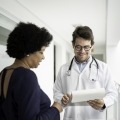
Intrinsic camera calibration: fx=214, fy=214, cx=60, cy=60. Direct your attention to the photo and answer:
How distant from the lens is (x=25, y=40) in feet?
3.76

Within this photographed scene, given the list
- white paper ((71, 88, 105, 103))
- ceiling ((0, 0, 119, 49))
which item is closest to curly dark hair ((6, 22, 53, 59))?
white paper ((71, 88, 105, 103))

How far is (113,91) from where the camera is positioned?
1.75 m

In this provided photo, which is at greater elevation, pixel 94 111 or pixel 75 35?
pixel 75 35

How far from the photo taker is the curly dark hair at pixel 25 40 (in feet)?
3.77

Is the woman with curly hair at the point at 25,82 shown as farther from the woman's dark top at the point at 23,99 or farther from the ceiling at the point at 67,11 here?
the ceiling at the point at 67,11

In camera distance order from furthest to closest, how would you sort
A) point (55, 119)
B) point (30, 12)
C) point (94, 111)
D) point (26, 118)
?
point (30, 12) → point (94, 111) → point (55, 119) → point (26, 118)

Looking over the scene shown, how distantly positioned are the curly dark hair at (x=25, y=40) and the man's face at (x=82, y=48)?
A: 1.93 feet

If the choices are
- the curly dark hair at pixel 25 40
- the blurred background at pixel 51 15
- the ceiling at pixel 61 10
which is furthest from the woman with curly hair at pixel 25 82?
the ceiling at pixel 61 10

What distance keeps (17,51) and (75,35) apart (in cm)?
72

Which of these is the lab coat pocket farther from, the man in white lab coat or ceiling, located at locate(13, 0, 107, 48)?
ceiling, located at locate(13, 0, 107, 48)

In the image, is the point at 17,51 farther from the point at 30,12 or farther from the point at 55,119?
the point at 30,12

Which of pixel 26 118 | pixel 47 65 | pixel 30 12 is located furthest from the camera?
pixel 47 65

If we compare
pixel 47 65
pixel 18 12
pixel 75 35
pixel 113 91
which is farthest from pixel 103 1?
pixel 47 65

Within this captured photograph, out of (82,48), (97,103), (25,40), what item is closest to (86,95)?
(97,103)
